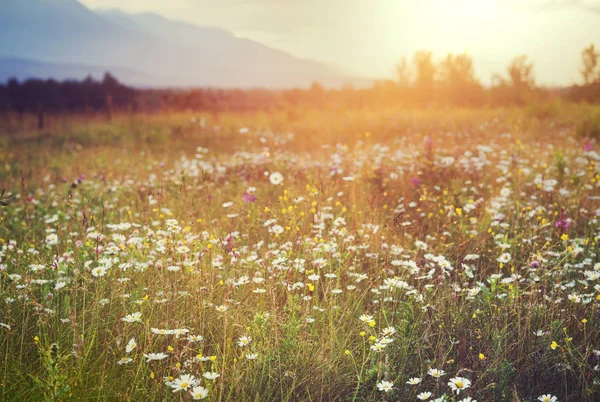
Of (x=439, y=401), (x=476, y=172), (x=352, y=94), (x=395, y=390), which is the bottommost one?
(x=395, y=390)

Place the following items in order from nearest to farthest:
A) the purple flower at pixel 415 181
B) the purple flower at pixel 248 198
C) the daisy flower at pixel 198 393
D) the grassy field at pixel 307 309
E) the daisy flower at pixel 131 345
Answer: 1. the daisy flower at pixel 198 393
2. the daisy flower at pixel 131 345
3. the grassy field at pixel 307 309
4. the purple flower at pixel 248 198
5. the purple flower at pixel 415 181

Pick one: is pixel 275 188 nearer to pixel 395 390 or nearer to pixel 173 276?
pixel 173 276

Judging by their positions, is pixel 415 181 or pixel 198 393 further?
pixel 415 181

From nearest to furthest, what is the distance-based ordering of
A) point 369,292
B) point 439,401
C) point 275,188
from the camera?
point 439,401, point 369,292, point 275,188

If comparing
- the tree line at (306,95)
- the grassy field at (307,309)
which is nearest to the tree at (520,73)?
the tree line at (306,95)

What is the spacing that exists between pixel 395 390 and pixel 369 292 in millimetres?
1186

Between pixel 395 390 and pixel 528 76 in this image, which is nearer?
pixel 395 390

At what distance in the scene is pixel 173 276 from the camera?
3.51 meters

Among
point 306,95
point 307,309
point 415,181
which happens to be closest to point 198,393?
point 307,309

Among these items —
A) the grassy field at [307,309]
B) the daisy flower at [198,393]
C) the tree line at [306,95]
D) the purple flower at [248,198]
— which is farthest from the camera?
the tree line at [306,95]

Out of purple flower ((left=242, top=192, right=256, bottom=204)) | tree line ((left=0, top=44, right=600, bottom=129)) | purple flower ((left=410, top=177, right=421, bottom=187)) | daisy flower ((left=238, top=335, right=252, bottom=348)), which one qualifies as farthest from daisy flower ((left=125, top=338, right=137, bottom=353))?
tree line ((left=0, top=44, right=600, bottom=129))

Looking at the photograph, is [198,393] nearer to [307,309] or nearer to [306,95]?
[307,309]

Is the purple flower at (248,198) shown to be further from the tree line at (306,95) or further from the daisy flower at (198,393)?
the tree line at (306,95)

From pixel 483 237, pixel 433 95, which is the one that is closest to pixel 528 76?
pixel 433 95
